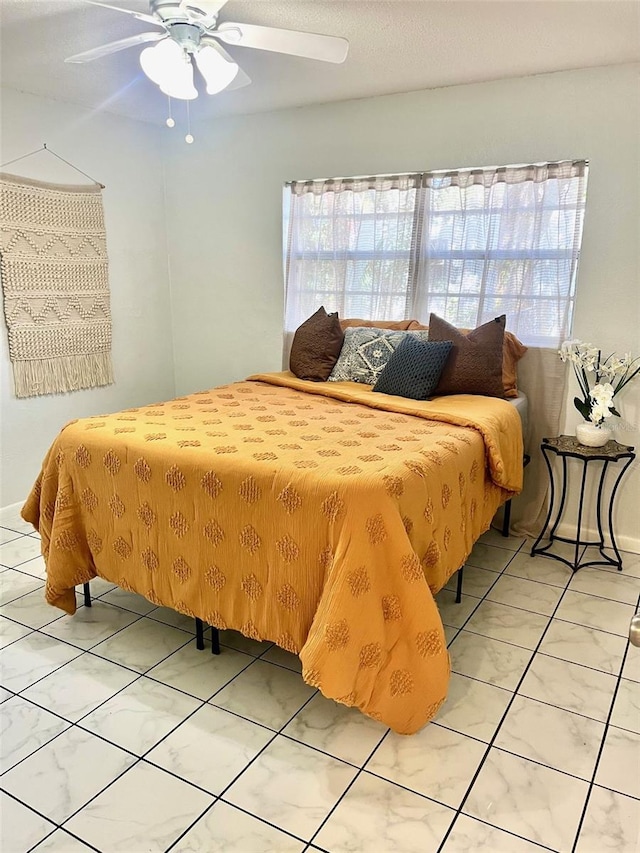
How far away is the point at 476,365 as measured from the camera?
10.1 feet

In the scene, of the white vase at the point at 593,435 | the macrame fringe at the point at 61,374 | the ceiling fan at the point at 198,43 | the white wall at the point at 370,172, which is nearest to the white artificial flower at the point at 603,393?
the white vase at the point at 593,435

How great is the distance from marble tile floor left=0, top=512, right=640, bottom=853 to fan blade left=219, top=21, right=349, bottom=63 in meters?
2.18

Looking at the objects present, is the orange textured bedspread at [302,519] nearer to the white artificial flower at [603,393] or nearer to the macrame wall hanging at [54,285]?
the white artificial flower at [603,393]

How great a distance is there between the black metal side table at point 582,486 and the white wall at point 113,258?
2745mm

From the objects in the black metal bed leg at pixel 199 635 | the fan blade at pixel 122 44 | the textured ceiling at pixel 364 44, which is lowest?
the black metal bed leg at pixel 199 635

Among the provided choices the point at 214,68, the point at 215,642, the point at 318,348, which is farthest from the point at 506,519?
the point at 214,68

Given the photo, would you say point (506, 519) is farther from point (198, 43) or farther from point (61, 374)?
point (61, 374)

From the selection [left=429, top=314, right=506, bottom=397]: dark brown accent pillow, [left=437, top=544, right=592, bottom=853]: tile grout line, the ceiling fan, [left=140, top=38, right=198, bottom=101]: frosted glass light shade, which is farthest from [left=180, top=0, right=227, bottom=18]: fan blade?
[left=437, top=544, right=592, bottom=853]: tile grout line

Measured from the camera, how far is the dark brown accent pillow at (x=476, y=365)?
3070 mm

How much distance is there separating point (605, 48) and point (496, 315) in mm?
1259

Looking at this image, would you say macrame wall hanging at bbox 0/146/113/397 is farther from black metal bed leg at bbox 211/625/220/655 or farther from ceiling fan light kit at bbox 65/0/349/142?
black metal bed leg at bbox 211/625/220/655

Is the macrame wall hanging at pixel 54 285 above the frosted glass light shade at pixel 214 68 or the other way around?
the other way around

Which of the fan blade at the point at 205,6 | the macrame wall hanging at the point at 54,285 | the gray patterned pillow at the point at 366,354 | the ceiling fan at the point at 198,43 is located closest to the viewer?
the fan blade at the point at 205,6

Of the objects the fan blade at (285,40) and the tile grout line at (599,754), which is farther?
the fan blade at (285,40)
